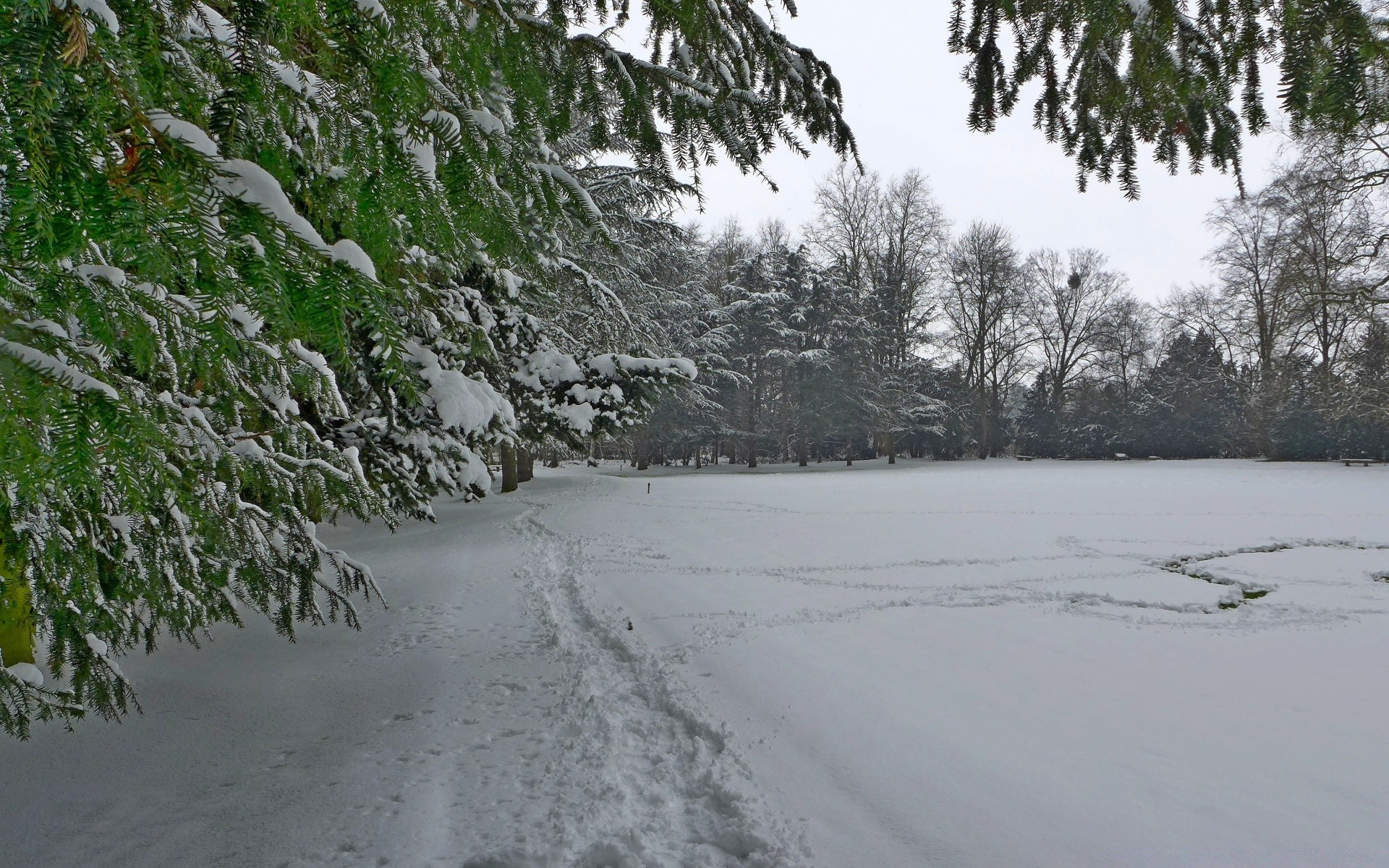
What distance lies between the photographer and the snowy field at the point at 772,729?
231 cm

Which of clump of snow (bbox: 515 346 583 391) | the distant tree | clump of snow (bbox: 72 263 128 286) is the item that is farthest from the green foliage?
the distant tree

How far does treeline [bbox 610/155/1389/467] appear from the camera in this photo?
26266 millimetres

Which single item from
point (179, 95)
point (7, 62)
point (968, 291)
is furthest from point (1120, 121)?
point (968, 291)

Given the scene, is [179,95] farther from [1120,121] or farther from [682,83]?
[1120,121]

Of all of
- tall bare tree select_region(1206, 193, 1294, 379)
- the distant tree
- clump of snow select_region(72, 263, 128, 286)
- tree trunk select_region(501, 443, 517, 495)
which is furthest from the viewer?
the distant tree

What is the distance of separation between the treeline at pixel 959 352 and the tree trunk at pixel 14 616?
20406 mm

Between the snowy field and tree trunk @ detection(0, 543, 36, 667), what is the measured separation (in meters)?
0.45

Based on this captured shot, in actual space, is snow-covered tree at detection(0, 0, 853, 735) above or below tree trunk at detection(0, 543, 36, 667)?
above

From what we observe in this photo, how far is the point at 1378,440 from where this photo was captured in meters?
23.8

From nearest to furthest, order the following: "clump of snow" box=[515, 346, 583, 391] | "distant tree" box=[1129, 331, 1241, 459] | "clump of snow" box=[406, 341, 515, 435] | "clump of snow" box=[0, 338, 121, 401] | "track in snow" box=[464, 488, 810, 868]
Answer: "clump of snow" box=[0, 338, 121, 401] < "track in snow" box=[464, 488, 810, 868] < "clump of snow" box=[406, 341, 515, 435] < "clump of snow" box=[515, 346, 583, 391] < "distant tree" box=[1129, 331, 1241, 459]

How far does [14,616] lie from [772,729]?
3046 mm

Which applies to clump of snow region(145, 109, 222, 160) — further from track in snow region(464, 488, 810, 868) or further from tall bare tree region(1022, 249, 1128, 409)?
tall bare tree region(1022, 249, 1128, 409)

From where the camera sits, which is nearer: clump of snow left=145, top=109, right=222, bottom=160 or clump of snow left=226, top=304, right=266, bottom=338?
clump of snow left=145, top=109, right=222, bottom=160

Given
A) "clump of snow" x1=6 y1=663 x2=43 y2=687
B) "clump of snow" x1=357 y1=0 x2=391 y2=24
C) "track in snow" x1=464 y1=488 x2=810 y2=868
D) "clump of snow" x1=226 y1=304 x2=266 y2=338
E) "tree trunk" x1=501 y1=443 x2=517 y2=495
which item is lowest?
"track in snow" x1=464 y1=488 x2=810 y2=868
